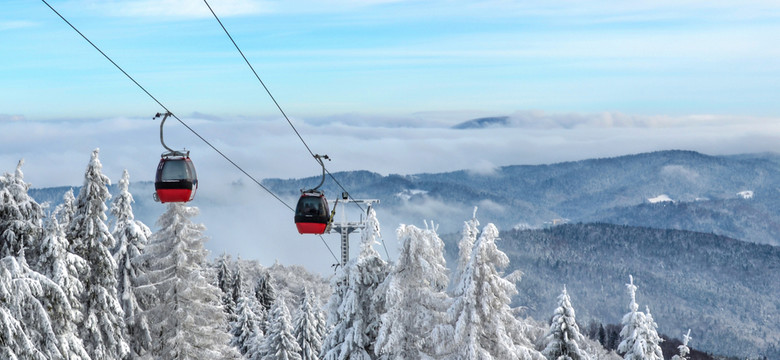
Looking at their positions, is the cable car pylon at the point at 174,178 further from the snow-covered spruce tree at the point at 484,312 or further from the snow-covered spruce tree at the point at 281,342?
the snow-covered spruce tree at the point at 281,342

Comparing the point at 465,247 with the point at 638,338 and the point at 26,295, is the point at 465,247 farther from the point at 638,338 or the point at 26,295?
the point at 26,295

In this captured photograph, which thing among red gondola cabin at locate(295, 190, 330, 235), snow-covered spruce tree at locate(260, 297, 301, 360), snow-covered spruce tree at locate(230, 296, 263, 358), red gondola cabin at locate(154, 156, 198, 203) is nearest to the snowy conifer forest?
red gondola cabin at locate(295, 190, 330, 235)

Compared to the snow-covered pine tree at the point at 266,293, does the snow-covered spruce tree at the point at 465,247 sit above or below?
above

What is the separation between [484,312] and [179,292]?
40.7 ft

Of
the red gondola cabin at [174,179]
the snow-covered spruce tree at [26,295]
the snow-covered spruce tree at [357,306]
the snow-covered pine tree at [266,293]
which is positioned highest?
the red gondola cabin at [174,179]

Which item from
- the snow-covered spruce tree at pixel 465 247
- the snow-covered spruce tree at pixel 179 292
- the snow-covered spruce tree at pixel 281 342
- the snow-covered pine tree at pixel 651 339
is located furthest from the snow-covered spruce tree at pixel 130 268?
the snow-covered pine tree at pixel 651 339

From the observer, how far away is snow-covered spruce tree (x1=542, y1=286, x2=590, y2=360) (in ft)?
106

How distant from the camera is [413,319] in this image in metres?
27.8

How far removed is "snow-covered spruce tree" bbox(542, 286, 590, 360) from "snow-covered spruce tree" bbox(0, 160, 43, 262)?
732 inches

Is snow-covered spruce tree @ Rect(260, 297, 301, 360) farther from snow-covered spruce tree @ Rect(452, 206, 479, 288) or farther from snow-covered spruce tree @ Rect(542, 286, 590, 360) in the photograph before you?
snow-covered spruce tree @ Rect(452, 206, 479, 288)

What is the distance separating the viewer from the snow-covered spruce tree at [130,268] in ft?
107

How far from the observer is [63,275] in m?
25.1

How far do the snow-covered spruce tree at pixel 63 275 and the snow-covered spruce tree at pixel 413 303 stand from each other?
924cm

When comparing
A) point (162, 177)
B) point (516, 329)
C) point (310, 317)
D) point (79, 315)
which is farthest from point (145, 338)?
point (310, 317)
